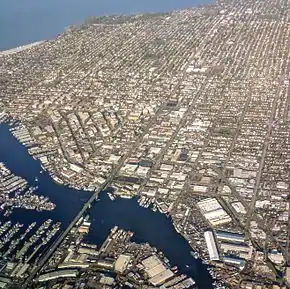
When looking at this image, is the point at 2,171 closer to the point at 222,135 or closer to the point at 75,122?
the point at 75,122

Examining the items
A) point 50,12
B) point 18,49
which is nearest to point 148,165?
point 18,49

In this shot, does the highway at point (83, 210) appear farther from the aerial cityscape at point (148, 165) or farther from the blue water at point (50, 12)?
the blue water at point (50, 12)

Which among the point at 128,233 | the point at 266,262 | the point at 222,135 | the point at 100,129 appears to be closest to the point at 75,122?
the point at 100,129

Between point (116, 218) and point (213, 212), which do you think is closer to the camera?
point (213, 212)

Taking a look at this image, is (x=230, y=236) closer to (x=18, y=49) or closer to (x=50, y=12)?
(x=18, y=49)

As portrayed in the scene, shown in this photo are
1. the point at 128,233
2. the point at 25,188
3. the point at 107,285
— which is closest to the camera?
the point at 107,285

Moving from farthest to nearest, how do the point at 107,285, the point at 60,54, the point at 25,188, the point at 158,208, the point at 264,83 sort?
the point at 60,54 → the point at 264,83 → the point at 25,188 → the point at 158,208 → the point at 107,285
